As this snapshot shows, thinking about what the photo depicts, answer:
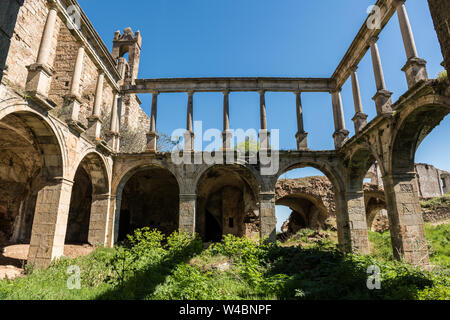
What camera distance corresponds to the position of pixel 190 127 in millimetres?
12227

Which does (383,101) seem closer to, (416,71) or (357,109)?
(416,71)

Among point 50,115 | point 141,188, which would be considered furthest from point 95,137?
point 141,188

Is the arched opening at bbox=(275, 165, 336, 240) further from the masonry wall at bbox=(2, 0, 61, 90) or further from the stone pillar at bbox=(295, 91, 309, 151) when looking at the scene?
the masonry wall at bbox=(2, 0, 61, 90)

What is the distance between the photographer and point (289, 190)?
18.0m

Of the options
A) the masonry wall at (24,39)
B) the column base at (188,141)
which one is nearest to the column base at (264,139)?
the column base at (188,141)

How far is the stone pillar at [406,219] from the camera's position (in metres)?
7.71

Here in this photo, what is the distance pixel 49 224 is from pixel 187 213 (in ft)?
16.1

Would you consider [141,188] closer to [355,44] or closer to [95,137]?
[95,137]

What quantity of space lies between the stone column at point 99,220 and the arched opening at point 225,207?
210 inches

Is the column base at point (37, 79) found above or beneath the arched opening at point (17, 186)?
above

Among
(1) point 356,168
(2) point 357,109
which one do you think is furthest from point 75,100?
(1) point 356,168

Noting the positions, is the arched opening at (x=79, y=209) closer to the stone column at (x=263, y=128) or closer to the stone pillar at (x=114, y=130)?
the stone pillar at (x=114, y=130)

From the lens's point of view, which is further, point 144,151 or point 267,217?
point 144,151
